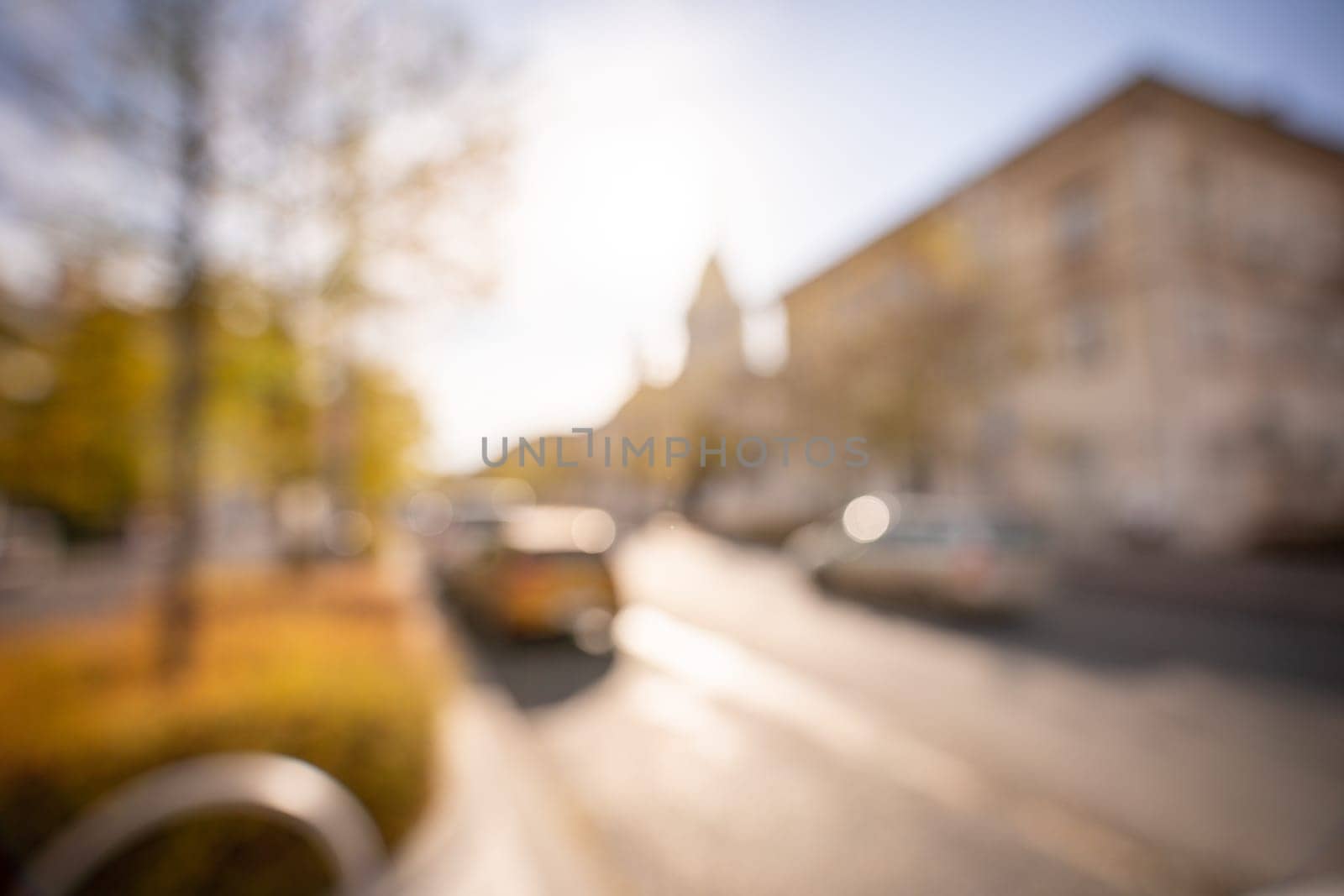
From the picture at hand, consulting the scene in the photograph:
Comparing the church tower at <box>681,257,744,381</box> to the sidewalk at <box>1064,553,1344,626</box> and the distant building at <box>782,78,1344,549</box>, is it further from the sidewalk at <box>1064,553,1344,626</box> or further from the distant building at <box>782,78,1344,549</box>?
the sidewalk at <box>1064,553,1344,626</box>

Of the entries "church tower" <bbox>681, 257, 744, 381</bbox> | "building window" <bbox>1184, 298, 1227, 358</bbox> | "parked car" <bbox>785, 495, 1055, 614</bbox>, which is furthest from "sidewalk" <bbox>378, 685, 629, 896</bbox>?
"building window" <bbox>1184, 298, 1227, 358</bbox>

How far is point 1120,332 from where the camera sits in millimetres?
9344

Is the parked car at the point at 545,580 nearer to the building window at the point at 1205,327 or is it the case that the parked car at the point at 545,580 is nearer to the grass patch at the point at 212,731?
the grass patch at the point at 212,731

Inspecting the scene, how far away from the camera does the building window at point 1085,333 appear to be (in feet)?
31.9

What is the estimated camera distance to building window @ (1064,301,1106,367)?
9.73 metres

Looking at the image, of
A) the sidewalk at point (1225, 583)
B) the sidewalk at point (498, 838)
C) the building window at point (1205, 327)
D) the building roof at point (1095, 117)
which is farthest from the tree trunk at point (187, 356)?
the sidewalk at point (1225, 583)

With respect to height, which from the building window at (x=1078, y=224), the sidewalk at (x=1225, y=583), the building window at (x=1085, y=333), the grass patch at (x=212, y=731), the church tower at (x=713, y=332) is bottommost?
the sidewalk at (x=1225, y=583)

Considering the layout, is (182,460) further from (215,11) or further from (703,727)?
(703,727)

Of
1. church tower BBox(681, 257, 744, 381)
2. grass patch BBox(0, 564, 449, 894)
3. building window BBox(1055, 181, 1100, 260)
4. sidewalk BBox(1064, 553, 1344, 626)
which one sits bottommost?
sidewalk BBox(1064, 553, 1344, 626)

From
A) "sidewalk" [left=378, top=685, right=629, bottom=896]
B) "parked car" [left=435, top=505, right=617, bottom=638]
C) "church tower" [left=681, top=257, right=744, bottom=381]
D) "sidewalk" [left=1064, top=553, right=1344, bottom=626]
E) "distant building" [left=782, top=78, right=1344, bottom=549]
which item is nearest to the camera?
"sidewalk" [left=378, top=685, right=629, bottom=896]

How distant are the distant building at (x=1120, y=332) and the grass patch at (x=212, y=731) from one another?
2.98 meters

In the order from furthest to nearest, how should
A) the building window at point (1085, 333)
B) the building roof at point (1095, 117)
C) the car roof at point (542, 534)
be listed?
the building window at point (1085, 333) → the car roof at point (542, 534) → the building roof at point (1095, 117)

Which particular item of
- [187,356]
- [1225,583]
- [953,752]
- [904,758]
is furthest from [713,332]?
[1225,583]

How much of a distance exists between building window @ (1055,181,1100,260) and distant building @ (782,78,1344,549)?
0.03m
